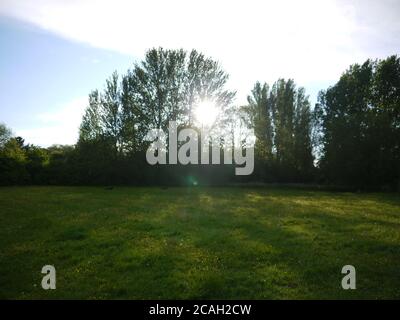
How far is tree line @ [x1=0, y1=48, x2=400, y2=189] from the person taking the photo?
163 feet

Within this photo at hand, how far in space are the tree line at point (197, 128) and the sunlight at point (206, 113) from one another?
0.49 metres

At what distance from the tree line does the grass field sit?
31684mm

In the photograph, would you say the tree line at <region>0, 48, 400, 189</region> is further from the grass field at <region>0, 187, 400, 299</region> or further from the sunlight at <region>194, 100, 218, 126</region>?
the grass field at <region>0, 187, 400, 299</region>

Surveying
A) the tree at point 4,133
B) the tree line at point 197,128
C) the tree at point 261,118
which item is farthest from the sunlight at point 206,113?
the tree at point 4,133

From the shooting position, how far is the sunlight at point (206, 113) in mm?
55844

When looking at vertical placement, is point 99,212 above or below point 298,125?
below

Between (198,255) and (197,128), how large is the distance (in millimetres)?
42796

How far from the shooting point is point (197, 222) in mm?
18344

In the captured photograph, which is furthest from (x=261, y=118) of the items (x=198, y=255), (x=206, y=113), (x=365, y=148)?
(x=198, y=255)

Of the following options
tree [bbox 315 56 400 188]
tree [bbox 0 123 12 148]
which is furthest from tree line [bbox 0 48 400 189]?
tree [bbox 0 123 12 148]

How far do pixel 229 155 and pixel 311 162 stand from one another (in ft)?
56.7

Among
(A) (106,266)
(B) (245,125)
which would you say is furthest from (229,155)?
(A) (106,266)

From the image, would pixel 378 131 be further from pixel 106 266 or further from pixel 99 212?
pixel 106 266

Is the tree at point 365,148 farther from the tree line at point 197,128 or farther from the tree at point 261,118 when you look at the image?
the tree at point 261,118
